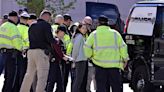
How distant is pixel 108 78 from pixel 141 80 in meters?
1.91

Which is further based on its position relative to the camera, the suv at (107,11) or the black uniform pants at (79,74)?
the suv at (107,11)

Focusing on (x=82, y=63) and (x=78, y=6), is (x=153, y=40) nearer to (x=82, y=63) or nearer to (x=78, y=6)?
(x=82, y=63)

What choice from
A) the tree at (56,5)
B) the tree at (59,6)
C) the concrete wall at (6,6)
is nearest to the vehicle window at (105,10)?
the tree at (56,5)

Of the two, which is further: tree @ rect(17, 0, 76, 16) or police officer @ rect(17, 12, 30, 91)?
tree @ rect(17, 0, 76, 16)

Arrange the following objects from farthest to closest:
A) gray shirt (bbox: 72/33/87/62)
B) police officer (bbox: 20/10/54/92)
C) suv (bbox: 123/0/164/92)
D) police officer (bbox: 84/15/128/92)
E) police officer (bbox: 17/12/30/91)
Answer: police officer (bbox: 17/12/30/91) < gray shirt (bbox: 72/33/87/62) < suv (bbox: 123/0/164/92) < police officer (bbox: 20/10/54/92) < police officer (bbox: 84/15/128/92)

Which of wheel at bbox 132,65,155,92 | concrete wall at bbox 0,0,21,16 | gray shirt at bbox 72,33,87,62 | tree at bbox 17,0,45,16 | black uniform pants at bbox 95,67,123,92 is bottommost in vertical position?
concrete wall at bbox 0,0,21,16

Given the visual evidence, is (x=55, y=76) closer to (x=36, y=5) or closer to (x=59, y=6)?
(x=36, y=5)

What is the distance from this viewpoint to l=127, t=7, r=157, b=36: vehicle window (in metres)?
10.9

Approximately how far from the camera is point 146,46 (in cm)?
1095

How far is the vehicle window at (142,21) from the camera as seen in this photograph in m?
10.9

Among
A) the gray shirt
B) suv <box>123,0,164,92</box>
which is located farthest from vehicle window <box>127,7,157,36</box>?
the gray shirt

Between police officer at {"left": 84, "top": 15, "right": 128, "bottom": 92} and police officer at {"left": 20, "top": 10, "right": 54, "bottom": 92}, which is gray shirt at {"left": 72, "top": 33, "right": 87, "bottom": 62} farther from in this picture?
police officer at {"left": 84, "top": 15, "right": 128, "bottom": 92}

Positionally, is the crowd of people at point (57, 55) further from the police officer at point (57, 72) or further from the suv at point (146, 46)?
the suv at point (146, 46)

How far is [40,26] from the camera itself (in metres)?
10.2
